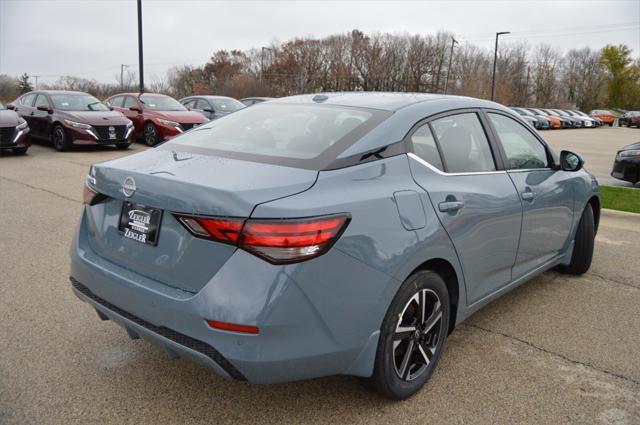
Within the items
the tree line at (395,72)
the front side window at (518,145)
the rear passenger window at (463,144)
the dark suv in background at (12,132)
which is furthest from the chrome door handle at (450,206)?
the tree line at (395,72)

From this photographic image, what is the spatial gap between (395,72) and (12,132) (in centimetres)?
6836

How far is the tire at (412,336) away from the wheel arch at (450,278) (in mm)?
54

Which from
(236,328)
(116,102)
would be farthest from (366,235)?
(116,102)

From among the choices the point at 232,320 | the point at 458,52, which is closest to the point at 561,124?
the point at 458,52

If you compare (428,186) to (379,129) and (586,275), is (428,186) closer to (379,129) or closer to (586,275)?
(379,129)

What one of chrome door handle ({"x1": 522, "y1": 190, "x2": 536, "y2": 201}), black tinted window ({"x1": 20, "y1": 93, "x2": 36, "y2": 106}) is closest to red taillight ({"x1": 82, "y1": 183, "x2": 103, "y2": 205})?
chrome door handle ({"x1": 522, "y1": 190, "x2": 536, "y2": 201})

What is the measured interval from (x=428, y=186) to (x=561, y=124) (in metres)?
45.8

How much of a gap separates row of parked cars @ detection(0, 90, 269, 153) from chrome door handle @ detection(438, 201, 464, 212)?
9814 mm

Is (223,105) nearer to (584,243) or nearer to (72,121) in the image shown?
(72,121)

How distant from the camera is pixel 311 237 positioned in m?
2.17

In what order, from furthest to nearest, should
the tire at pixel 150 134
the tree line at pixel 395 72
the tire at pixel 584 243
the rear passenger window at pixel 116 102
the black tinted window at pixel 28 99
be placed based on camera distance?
the tree line at pixel 395 72 < the rear passenger window at pixel 116 102 < the tire at pixel 150 134 < the black tinted window at pixel 28 99 < the tire at pixel 584 243

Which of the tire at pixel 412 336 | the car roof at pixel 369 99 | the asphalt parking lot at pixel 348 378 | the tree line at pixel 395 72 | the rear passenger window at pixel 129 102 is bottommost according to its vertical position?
the asphalt parking lot at pixel 348 378

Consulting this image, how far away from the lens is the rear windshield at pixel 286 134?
2674 mm

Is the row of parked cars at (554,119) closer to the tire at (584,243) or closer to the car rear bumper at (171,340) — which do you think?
the tire at (584,243)
